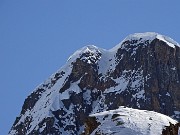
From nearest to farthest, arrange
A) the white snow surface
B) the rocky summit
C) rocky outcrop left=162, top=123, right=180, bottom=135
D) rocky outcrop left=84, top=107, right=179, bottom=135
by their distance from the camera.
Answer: rocky outcrop left=162, top=123, right=180, bottom=135 → rocky outcrop left=84, top=107, right=179, bottom=135 → the white snow surface → the rocky summit

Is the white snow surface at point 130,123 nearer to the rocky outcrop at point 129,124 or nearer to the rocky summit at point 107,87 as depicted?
the rocky outcrop at point 129,124

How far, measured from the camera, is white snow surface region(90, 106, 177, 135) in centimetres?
5497

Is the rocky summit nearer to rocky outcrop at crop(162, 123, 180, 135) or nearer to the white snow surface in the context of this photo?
the white snow surface

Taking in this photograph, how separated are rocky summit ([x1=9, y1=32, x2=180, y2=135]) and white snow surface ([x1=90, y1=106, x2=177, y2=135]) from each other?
93.9m

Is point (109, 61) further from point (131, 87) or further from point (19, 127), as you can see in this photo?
point (19, 127)

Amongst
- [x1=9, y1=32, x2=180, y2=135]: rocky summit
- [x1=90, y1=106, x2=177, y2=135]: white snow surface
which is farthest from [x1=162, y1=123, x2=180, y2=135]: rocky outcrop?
[x1=9, y1=32, x2=180, y2=135]: rocky summit

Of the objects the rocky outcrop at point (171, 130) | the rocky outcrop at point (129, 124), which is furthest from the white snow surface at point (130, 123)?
the rocky outcrop at point (171, 130)

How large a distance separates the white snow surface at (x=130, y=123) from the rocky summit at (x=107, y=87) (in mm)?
93909

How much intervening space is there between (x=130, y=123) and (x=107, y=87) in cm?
12145

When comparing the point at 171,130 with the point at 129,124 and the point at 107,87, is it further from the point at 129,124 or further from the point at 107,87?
the point at 107,87

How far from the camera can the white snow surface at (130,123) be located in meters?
55.0

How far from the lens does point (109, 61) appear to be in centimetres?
19088

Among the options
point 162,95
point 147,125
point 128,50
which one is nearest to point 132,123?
point 147,125

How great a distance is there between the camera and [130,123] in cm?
5656
